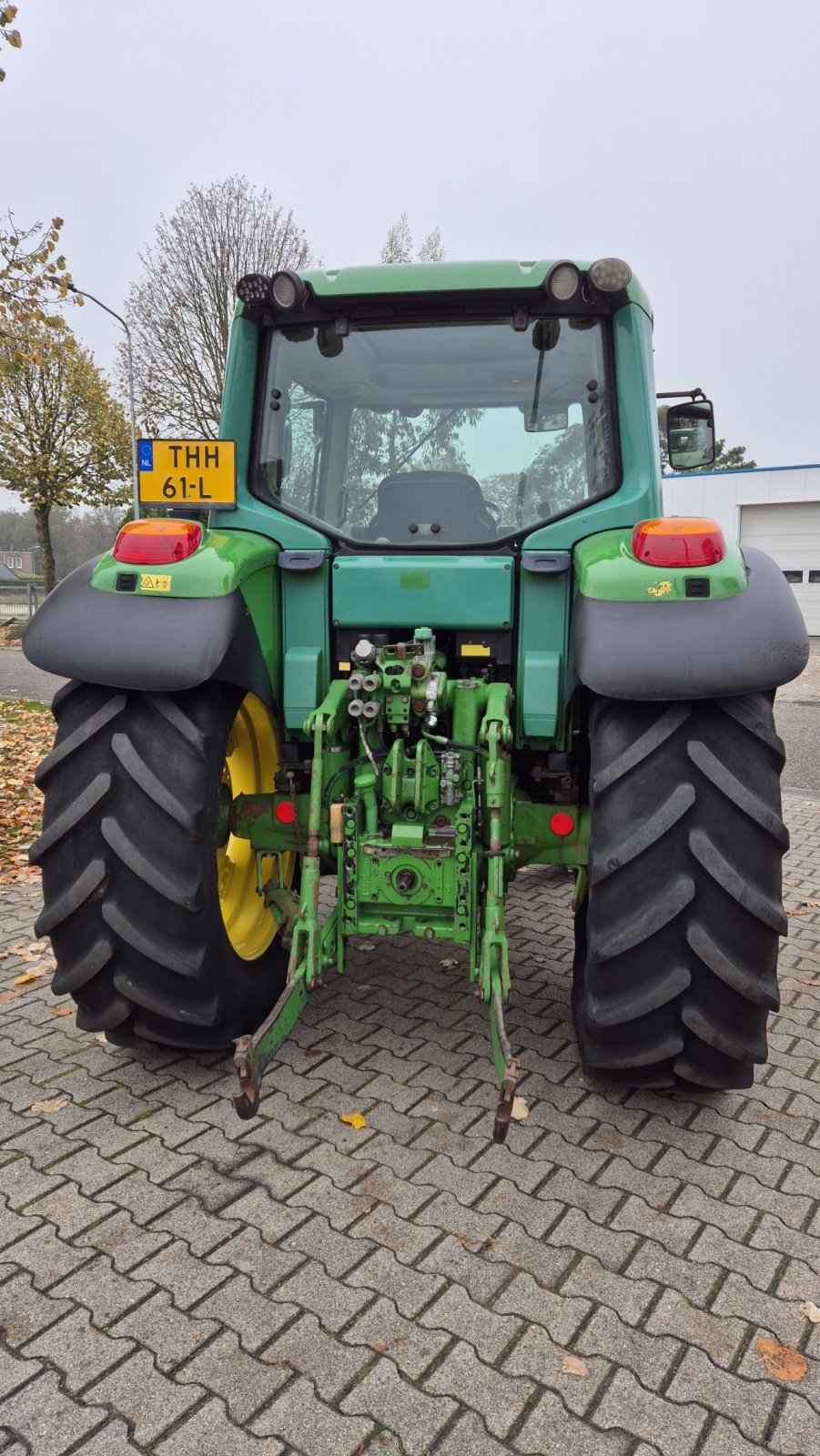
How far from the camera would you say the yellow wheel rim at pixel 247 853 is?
342 centimetres

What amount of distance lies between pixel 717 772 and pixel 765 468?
80.5 feet

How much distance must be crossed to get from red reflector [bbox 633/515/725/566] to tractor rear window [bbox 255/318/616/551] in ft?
1.90

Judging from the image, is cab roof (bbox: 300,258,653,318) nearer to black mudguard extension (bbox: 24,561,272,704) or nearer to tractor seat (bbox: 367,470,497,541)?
tractor seat (bbox: 367,470,497,541)

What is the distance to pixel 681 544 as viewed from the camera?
2.72m

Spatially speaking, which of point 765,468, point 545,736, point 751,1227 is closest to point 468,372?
point 545,736

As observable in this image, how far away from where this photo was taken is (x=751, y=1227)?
2463mm

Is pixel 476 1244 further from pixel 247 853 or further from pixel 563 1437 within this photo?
pixel 247 853

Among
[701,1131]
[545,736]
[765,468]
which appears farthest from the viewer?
[765,468]

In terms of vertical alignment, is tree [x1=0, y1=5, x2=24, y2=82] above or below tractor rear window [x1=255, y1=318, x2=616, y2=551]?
above

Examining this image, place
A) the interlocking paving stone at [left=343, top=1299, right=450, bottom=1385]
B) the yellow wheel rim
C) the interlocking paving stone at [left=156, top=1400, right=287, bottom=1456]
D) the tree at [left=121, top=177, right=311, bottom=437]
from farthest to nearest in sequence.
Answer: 1. the tree at [left=121, top=177, right=311, bottom=437]
2. the yellow wheel rim
3. the interlocking paving stone at [left=343, top=1299, right=450, bottom=1385]
4. the interlocking paving stone at [left=156, top=1400, right=287, bottom=1456]

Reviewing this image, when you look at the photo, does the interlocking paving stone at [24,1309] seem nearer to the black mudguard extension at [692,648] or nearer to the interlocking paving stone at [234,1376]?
the interlocking paving stone at [234,1376]

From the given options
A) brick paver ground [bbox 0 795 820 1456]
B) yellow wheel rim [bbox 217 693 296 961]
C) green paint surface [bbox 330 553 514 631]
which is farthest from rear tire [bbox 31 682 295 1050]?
green paint surface [bbox 330 553 514 631]

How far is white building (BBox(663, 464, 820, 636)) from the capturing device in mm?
24453

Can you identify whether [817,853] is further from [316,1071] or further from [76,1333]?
[76,1333]
